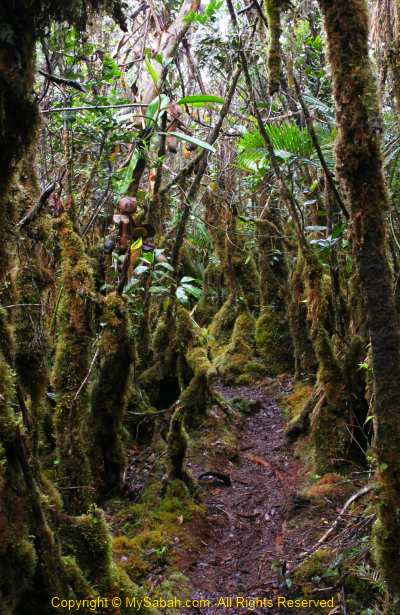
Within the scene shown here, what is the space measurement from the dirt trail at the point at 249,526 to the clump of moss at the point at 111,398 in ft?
3.62

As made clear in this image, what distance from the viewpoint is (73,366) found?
13.5 ft

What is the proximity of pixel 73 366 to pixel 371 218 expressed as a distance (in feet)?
8.64

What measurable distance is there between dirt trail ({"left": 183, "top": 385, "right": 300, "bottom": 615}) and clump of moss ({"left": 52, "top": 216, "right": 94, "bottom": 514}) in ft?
3.95

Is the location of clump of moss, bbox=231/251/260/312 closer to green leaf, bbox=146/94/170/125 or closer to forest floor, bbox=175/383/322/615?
forest floor, bbox=175/383/322/615

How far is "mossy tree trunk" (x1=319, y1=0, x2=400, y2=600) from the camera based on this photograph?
2434 mm

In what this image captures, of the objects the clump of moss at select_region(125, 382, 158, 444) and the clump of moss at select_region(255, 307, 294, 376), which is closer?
the clump of moss at select_region(125, 382, 158, 444)

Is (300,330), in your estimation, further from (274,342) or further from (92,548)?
(92,548)

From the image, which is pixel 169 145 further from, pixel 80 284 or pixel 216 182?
pixel 216 182

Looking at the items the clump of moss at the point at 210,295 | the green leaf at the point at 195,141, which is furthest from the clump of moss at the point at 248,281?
the green leaf at the point at 195,141

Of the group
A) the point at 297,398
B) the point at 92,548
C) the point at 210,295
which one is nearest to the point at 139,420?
the point at 297,398

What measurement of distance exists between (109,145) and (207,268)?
912 cm

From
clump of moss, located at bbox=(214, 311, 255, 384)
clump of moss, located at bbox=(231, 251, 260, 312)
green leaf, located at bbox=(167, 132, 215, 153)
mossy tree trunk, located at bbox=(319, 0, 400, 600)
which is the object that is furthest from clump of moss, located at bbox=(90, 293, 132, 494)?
clump of moss, located at bbox=(231, 251, 260, 312)

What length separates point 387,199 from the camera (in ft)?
8.18

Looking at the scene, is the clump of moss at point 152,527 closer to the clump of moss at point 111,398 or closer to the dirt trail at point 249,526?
the dirt trail at point 249,526
